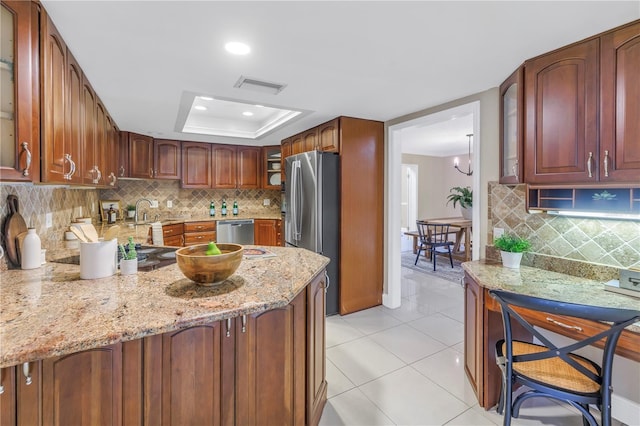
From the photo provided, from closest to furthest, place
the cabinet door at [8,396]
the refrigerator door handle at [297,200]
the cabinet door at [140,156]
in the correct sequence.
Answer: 1. the cabinet door at [8,396]
2. the refrigerator door handle at [297,200]
3. the cabinet door at [140,156]

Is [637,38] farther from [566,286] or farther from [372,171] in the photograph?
[372,171]

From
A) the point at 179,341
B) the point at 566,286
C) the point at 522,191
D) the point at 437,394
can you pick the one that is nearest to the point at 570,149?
the point at 522,191

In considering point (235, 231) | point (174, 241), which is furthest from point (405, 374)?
point (174, 241)

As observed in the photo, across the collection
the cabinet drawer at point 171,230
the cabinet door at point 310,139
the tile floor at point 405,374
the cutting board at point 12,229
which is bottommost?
the tile floor at point 405,374

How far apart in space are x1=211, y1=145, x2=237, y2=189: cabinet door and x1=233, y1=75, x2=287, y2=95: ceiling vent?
9.42ft

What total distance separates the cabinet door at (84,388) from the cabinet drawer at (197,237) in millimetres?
3832

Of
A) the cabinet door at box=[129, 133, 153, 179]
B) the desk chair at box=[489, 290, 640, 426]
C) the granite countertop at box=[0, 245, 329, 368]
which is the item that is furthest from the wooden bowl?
the cabinet door at box=[129, 133, 153, 179]

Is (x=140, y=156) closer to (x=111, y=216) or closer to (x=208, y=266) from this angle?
(x=111, y=216)

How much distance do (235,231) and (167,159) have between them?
1.52 m

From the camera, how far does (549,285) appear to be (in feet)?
5.87

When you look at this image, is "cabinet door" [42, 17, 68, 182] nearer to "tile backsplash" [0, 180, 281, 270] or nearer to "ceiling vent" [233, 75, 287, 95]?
"tile backsplash" [0, 180, 281, 270]

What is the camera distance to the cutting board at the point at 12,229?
167 cm

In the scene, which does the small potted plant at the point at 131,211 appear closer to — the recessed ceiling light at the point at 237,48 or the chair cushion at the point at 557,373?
the recessed ceiling light at the point at 237,48

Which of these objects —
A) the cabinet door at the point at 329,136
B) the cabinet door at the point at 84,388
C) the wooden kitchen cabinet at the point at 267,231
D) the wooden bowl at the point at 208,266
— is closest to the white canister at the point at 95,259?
the wooden bowl at the point at 208,266
